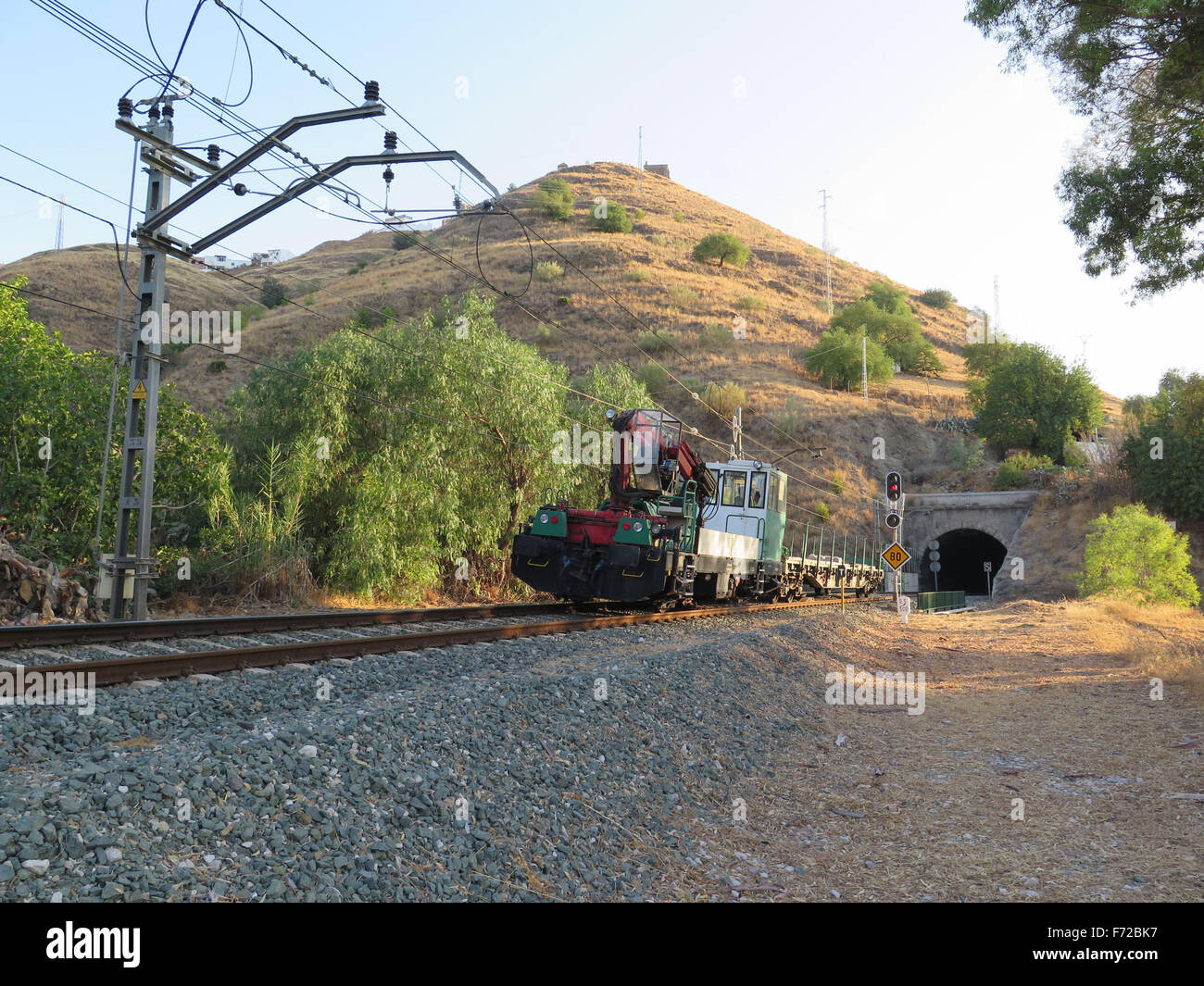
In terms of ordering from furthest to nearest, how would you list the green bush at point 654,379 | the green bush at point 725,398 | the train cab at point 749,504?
the green bush at point 654,379, the green bush at point 725,398, the train cab at point 749,504

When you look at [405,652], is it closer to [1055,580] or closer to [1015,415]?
[1055,580]

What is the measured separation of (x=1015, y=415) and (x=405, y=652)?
5766 cm

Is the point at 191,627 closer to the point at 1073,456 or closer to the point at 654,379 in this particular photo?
the point at 654,379

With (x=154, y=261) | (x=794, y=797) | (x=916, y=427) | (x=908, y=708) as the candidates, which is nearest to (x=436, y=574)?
(x=154, y=261)

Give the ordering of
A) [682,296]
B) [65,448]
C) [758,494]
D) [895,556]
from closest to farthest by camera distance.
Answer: [65,448] → [895,556] → [758,494] → [682,296]

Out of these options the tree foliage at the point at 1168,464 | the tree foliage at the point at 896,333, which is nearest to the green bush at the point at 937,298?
the tree foliage at the point at 896,333

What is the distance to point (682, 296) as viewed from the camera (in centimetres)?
8512

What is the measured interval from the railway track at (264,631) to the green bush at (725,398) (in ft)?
137

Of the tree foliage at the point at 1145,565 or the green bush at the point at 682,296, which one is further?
the green bush at the point at 682,296

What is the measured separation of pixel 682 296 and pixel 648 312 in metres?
5.49

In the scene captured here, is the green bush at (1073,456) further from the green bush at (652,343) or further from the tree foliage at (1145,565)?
the green bush at (652,343)

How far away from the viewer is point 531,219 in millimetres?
112250

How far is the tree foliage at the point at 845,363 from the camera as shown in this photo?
228 feet

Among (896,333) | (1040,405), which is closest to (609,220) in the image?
(896,333)
